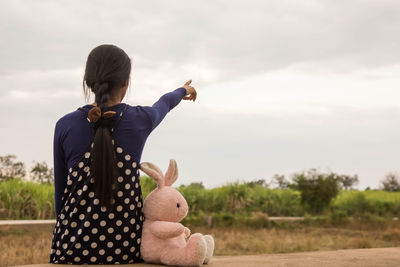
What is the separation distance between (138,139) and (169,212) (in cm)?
41

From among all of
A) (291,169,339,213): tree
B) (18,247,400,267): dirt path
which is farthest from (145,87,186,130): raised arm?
(291,169,339,213): tree

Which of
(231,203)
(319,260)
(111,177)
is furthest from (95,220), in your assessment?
(231,203)

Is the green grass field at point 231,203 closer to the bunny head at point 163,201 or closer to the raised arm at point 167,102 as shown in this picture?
the raised arm at point 167,102

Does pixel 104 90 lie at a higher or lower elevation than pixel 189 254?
higher

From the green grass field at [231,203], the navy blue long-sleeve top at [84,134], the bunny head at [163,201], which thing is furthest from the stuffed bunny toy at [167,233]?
the green grass field at [231,203]

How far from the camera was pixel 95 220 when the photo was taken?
227 centimetres

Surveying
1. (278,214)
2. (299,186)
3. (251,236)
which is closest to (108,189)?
(251,236)

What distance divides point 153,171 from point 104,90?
1.62 feet

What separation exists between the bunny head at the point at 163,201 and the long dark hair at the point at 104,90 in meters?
0.26

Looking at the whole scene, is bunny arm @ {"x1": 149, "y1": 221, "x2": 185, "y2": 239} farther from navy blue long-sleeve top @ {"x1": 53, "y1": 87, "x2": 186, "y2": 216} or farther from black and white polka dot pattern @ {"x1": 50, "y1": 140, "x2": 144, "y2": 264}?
navy blue long-sleeve top @ {"x1": 53, "y1": 87, "x2": 186, "y2": 216}

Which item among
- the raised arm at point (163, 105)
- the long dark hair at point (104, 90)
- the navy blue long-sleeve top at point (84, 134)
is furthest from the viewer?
the raised arm at point (163, 105)

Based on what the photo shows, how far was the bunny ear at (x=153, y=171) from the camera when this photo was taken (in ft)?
8.00

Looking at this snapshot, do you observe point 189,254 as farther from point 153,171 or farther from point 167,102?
point 167,102

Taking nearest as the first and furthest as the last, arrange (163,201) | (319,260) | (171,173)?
(163,201)
(171,173)
(319,260)
